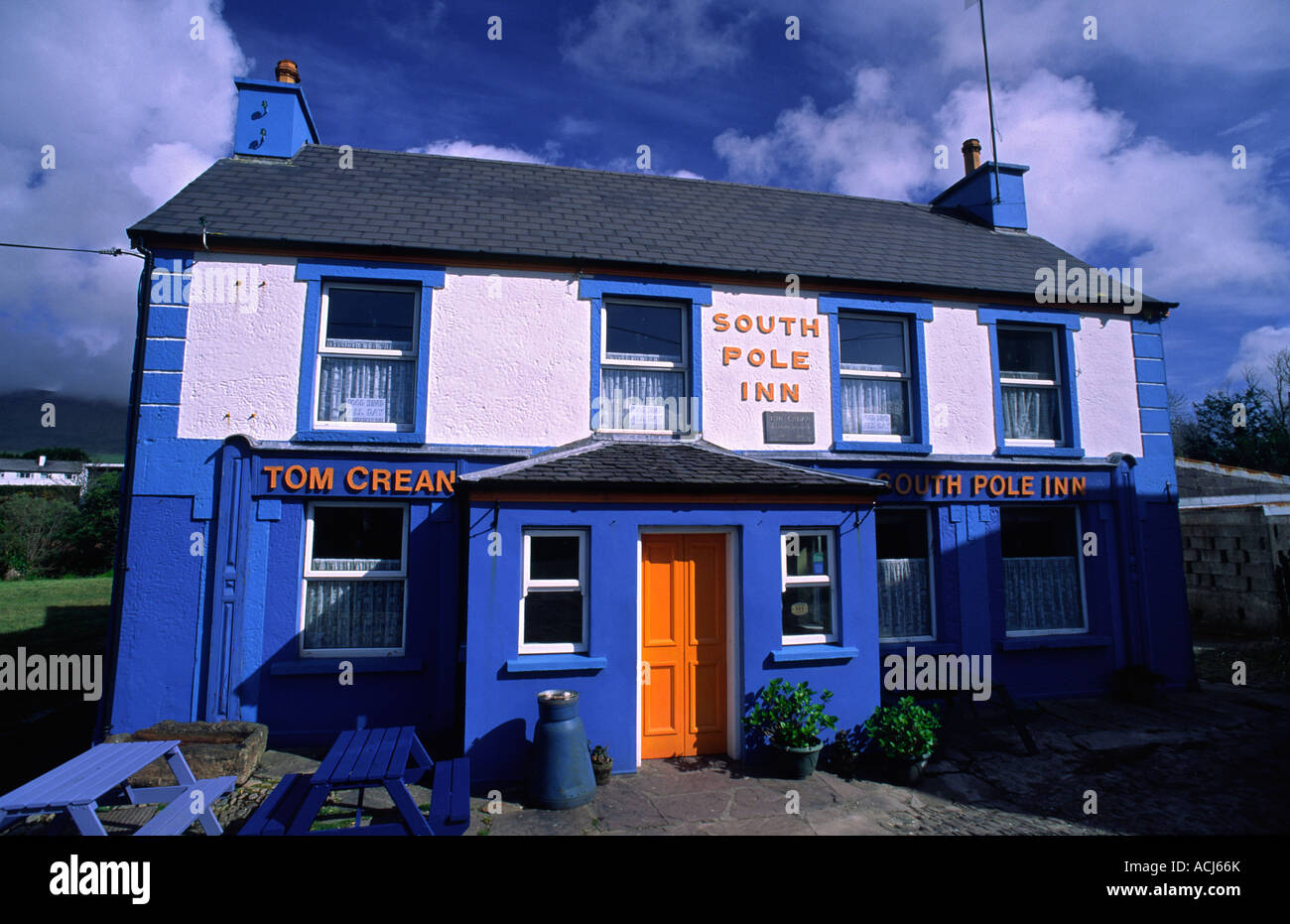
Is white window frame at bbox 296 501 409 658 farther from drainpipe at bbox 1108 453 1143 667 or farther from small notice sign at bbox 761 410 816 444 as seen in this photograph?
drainpipe at bbox 1108 453 1143 667

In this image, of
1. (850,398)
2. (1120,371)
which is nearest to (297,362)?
(850,398)

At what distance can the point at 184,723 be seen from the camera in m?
6.85

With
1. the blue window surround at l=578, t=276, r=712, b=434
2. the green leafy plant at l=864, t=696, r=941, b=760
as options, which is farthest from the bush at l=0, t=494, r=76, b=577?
the green leafy plant at l=864, t=696, r=941, b=760

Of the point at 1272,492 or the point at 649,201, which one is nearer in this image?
the point at 649,201

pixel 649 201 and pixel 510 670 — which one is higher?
pixel 649 201

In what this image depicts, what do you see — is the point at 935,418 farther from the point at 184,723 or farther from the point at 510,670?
the point at 184,723

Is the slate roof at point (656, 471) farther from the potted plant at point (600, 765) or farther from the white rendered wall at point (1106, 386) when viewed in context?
the white rendered wall at point (1106, 386)

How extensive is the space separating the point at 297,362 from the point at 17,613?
569 inches

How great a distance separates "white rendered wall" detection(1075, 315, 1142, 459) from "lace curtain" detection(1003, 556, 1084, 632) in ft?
6.11

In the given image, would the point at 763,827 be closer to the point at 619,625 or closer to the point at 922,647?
the point at 619,625

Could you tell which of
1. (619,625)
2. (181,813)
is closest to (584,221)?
(619,625)

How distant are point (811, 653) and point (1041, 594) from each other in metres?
4.76

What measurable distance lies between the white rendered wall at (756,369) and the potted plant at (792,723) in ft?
11.0
